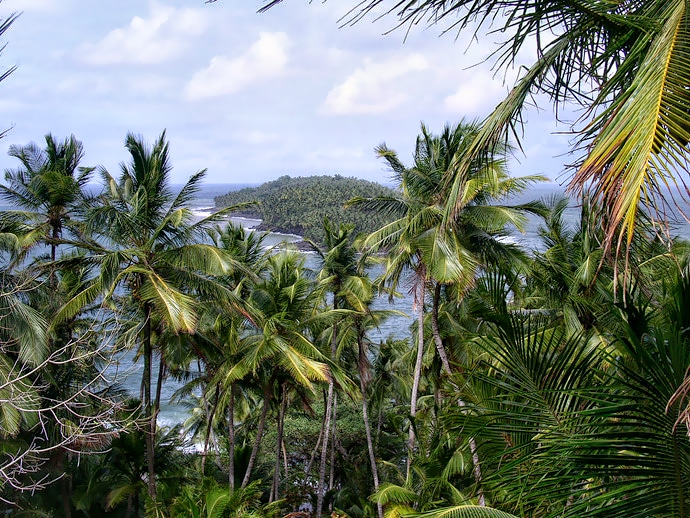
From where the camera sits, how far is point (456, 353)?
1541 cm

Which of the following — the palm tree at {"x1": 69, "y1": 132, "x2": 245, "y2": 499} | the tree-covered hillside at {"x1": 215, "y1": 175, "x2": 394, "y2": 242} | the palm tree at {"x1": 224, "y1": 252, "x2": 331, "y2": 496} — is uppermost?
the tree-covered hillside at {"x1": 215, "y1": 175, "x2": 394, "y2": 242}

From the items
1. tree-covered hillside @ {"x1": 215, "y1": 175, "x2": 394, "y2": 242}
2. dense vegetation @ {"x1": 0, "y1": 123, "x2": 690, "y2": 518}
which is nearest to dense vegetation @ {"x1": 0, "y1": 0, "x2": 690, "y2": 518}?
dense vegetation @ {"x1": 0, "y1": 123, "x2": 690, "y2": 518}

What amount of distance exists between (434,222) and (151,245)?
639 cm

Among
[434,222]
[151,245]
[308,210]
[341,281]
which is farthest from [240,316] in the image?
[308,210]

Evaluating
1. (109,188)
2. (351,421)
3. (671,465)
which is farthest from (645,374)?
(351,421)

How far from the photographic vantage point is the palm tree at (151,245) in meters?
11.6

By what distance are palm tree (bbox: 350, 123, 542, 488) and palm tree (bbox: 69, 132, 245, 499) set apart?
389 centimetres

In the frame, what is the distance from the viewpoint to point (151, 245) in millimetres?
12391

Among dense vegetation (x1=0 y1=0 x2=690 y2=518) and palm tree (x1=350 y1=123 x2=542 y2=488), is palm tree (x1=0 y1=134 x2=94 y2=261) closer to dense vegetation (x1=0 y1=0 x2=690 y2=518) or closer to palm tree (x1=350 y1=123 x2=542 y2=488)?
dense vegetation (x1=0 y1=0 x2=690 y2=518)

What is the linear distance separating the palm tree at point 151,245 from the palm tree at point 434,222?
12.8 ft

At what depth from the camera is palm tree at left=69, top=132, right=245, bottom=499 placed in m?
11.6

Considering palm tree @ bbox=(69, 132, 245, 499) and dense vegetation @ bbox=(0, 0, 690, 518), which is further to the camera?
palm tree @ bbox=(69, 132, 245, 499)

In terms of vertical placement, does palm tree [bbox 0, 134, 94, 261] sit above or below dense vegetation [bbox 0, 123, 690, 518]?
above

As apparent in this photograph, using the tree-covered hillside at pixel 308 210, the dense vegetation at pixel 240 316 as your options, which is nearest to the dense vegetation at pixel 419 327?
the dense vegetation at pixel 240 316
